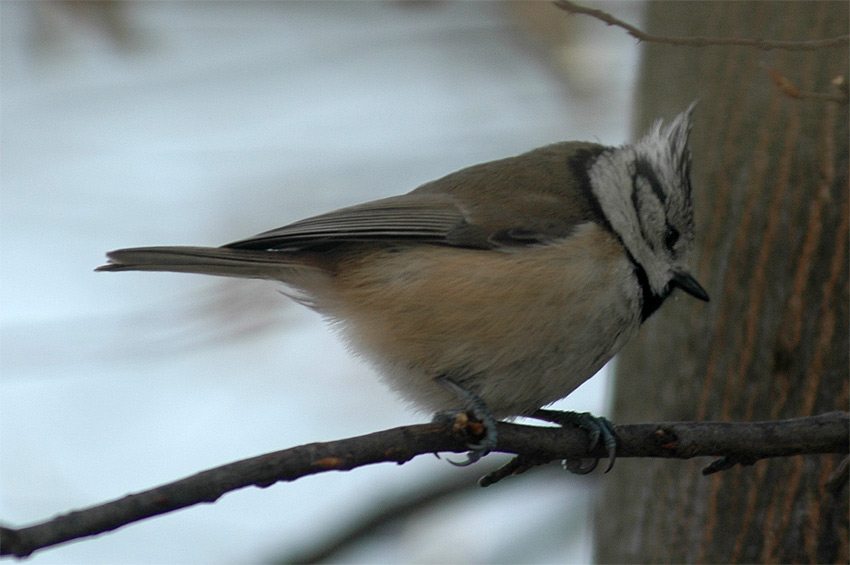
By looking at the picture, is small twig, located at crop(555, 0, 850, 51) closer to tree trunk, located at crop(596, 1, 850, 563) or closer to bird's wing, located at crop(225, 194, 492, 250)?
tree trunk, located at crop(596, 1, 850, 563)

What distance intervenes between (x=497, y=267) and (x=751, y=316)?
0.76 m

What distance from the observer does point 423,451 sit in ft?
5.81

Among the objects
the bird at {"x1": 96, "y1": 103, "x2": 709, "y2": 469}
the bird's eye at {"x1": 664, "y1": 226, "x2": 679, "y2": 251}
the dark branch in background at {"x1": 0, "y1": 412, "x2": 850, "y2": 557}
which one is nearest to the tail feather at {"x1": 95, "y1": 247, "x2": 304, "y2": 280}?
the bird at {"x1": 96, "y1": 103, "x2": 709, "y2": 469}

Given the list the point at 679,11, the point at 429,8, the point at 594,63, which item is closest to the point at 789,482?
the point at 679,11

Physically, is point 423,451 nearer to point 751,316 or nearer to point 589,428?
point 589,428

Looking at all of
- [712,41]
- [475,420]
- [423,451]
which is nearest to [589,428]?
[475,420]

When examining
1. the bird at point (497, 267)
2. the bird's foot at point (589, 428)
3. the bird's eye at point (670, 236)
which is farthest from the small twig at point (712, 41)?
the bird's foot at point (589, 428)

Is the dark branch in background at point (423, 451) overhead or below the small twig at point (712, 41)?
below

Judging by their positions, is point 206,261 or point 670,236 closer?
point 206,261

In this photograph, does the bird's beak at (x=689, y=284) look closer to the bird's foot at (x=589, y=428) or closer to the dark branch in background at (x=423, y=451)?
the bird's foot at (x=589, y=428)

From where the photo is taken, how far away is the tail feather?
2428 mm

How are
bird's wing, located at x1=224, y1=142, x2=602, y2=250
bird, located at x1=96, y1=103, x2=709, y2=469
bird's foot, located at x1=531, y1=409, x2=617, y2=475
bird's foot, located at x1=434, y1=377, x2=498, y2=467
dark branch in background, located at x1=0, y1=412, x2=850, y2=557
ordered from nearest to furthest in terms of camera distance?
1. dark branch in background, located at x1=0, y1=412, x2=850, y2=557
2. bird's foot, located at x1=434, y1=377, x2=498, y2=467
3. bird's foot, located at x1=531, y1=409, x2=617, y2=475
4. bird, located at x1=96, y1=103, x2=709, y2=469
5. bird's wing, located at x1=224, y1=142, x2=602, y2=250

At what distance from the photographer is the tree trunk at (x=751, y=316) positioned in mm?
2486

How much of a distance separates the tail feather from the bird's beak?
1103mm
